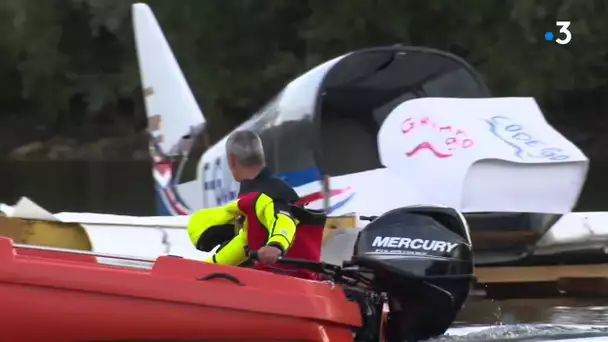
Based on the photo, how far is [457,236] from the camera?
314cm

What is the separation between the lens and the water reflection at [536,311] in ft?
16.6

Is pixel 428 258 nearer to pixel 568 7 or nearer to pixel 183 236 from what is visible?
pixel 183 236

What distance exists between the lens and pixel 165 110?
880 cm

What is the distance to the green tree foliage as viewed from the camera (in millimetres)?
16250

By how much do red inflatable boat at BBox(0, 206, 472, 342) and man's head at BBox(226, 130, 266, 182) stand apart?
40 cm

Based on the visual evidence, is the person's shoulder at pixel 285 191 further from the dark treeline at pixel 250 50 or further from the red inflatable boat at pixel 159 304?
the dark treeline at pixel 250 50

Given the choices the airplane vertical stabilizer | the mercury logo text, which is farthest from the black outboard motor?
the airplane vertical stabilizer

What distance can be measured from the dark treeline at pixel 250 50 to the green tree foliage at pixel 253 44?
0.02 meters

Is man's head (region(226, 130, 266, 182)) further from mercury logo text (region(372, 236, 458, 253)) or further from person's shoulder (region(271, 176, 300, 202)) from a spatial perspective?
mercury logo text (region(372, 236, 458, 253))

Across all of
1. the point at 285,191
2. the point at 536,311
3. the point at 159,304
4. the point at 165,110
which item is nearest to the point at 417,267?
the point at 285,191

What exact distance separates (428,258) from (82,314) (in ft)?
3.42

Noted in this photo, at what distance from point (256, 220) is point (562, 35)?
1355 cm

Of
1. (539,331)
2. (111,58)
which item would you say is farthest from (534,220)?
(111,58)

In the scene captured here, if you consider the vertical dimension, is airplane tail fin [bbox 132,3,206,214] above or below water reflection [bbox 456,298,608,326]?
above
